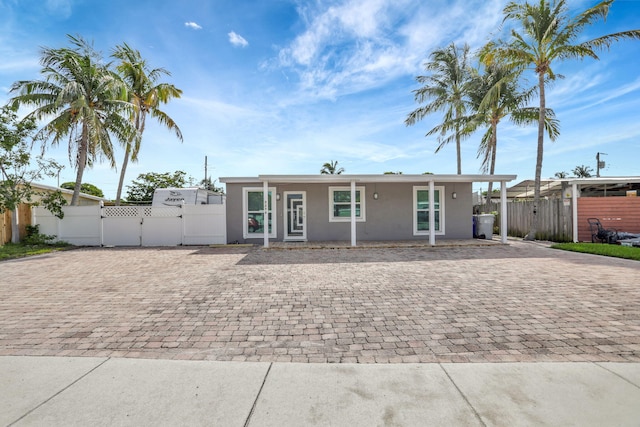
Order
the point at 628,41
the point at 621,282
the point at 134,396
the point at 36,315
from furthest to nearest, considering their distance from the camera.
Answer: the point at 628,41, the point at 621,282, the point at 36,315, the point at 134,396

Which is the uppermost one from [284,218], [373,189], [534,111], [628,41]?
[628,41]

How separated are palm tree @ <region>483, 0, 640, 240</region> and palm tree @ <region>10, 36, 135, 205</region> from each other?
638 inches

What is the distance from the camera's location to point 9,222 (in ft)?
41.4

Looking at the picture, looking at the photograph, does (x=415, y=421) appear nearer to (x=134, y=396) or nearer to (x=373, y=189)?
(x=134, y=396)

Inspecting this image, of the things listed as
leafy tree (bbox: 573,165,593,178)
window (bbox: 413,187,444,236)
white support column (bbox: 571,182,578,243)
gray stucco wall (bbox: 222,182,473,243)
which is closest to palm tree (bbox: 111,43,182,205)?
gray stucco wall (bbox: 222,182,473,243)

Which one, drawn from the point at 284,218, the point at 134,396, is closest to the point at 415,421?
the point at 134,396

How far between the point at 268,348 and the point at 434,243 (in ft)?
30.8

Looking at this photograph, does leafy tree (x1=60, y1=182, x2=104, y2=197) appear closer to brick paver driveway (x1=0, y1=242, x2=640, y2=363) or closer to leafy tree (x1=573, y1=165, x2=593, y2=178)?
brick paver driveway (x1=0, y1=242, x2=640, y2=363)

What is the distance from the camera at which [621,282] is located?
5.75 metres

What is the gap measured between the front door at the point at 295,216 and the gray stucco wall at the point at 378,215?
0.16 meters

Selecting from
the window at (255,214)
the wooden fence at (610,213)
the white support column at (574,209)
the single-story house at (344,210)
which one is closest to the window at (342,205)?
the single-story house at (344,210)

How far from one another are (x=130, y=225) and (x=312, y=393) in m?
13.2

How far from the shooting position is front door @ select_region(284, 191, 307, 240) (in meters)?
12.6

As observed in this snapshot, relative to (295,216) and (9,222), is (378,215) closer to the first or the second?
(295,216)
